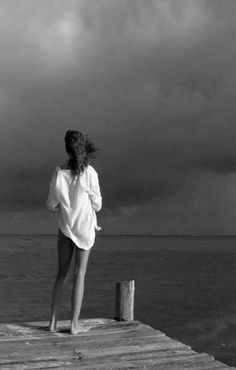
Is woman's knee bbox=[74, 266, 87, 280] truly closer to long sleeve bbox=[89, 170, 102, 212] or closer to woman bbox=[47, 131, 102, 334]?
woman bbox=[47, 131, 102, 334]

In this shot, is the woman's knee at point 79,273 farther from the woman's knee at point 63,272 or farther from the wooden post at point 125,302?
the wooden post at point 125,302

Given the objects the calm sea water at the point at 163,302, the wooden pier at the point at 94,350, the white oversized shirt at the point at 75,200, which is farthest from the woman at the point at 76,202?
the calm sea water at the point at 163,302

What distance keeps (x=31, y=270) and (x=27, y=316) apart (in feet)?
67.9

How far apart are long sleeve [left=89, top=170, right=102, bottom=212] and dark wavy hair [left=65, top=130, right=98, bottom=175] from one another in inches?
7.9

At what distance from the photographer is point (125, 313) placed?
837 centimetres

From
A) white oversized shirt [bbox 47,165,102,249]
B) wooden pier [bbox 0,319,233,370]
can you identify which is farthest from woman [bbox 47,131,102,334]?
wooden pier [bbox 0,319,233,370]

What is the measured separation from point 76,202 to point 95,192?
1.00 feet

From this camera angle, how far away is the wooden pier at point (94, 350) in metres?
6.05

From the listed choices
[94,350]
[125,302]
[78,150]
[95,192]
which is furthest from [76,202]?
[125,302]

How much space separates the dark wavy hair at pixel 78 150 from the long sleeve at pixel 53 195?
27 cm

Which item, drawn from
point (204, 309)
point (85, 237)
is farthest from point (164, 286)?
point (85, 237)

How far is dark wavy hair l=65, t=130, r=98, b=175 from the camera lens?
21.4ft

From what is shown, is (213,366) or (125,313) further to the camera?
(125,313)

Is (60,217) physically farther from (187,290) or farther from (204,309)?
(187,290)
